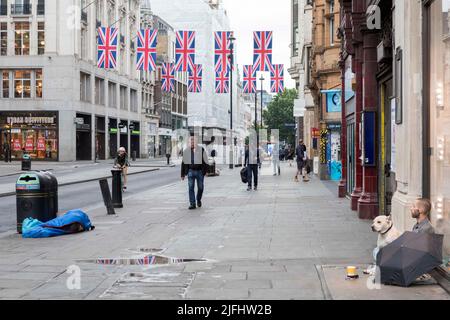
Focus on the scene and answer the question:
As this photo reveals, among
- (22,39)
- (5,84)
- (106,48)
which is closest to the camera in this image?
(106,48)

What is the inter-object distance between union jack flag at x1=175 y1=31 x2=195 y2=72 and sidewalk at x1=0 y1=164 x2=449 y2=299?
20.0m

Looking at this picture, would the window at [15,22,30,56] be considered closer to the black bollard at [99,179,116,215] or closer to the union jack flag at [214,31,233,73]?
the union jack flag at [214,31,233,73]

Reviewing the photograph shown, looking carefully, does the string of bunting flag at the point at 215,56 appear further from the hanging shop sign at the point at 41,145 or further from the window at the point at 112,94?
the window at the point at 112,94

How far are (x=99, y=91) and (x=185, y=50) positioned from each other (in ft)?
108

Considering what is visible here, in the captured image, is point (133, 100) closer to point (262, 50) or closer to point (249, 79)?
point (249, 79)

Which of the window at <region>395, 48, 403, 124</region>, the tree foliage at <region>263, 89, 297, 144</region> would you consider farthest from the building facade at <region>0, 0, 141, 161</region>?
the tree foliage at <region>263, 89, 297, 144</region>

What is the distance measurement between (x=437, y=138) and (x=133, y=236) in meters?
5.39

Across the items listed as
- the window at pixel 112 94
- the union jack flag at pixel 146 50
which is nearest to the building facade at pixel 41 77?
the window at pixel 112 94

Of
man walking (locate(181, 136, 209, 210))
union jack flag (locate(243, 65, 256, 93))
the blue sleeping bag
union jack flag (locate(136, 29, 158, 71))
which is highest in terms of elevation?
union jack flag (locate(136, 29, 158, 71))

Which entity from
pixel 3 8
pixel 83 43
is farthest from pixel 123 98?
pixel 3 8

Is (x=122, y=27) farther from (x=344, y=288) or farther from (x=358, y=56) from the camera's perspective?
(x=344, y=288)

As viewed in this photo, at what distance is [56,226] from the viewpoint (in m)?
11.4

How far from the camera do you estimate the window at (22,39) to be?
2231 inches

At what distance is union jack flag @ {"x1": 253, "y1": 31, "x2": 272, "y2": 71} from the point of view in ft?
96.5
